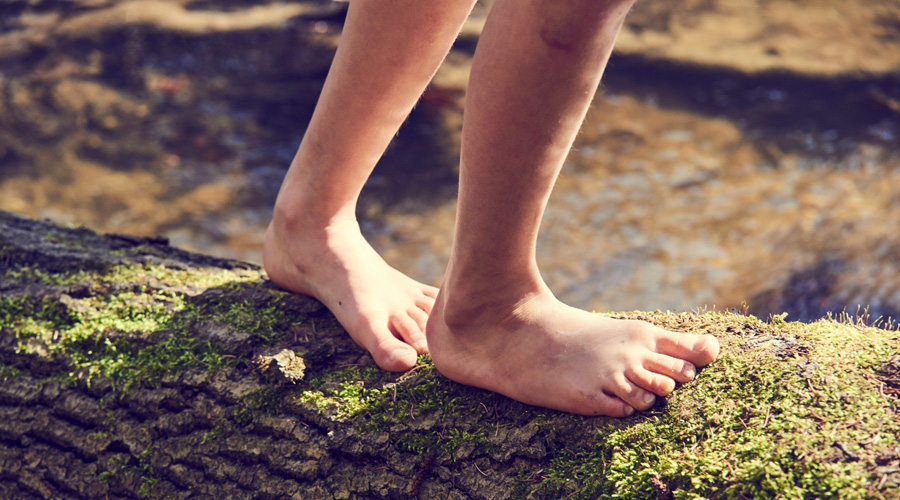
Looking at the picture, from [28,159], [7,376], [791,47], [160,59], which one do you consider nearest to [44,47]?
[160,59]

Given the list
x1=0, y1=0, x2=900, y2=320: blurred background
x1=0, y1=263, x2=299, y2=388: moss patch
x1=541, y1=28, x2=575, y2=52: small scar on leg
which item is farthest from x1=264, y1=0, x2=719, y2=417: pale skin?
x1=0, y1=0, x2=900, y2=320: blurred background

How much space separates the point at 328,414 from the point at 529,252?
1.76ft

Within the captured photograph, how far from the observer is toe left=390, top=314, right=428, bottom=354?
5.44 feet

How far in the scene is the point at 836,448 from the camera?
3.66ft

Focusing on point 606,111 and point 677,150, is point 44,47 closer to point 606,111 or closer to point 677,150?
point 606,111

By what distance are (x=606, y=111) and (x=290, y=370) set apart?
3898mm

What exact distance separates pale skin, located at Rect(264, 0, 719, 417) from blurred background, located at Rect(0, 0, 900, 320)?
6.01 feet

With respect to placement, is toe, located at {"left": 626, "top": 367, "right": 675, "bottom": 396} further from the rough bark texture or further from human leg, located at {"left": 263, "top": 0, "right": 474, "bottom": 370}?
human leg, located at {"left": 263, "top": 0, "right": 474, "bottom": 370}

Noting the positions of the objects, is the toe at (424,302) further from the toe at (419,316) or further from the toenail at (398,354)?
the toenail at (398,354)

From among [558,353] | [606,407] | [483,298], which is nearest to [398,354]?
[483,298]

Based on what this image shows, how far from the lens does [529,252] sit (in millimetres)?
1411

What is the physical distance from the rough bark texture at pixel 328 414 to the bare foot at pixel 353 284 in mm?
55

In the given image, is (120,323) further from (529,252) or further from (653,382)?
(653,382)

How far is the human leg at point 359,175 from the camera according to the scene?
1.54 metres
